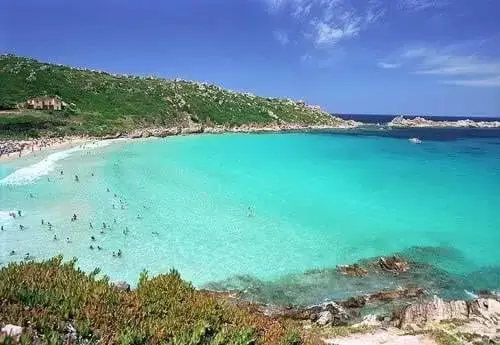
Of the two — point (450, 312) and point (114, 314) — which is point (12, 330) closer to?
point (114, 314)

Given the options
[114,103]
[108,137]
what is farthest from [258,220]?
[114,103]

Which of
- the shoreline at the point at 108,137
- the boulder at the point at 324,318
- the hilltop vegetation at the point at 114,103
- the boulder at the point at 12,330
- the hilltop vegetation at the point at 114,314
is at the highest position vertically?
the hilltop vegetation at the point at 114,103

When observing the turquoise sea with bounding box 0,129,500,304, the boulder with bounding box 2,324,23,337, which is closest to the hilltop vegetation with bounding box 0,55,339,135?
the turquoise sea with bounding box 0,129,500,304

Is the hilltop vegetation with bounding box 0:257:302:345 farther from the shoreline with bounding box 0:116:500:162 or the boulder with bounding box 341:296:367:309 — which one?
the shoreline with bounding box 0:116:500:162

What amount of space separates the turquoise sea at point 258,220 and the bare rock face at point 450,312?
3.07 m

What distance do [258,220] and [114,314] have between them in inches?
895

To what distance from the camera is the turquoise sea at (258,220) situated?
2191 centimetres

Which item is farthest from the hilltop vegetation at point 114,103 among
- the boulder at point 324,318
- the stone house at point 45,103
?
the boulder at point 324,318

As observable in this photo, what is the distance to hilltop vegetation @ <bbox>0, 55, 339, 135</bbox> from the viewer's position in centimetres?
7894

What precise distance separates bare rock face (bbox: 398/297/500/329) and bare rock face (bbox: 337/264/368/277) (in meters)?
5.00

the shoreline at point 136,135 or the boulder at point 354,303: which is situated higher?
the shoreline at point 136,135

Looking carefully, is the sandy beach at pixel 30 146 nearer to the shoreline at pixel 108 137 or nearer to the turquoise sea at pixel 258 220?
the shoreline at pixel 108 137

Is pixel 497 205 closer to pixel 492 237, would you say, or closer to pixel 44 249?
pixel 492 237

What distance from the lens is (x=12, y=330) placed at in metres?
7.14
